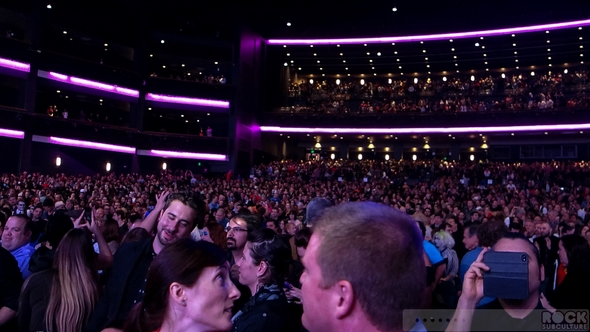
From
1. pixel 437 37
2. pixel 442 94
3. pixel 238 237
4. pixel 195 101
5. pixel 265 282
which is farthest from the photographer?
pixel 442 94

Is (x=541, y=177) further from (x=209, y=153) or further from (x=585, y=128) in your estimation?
(x=209, y=153)

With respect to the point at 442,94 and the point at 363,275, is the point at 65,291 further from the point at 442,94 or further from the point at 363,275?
the point at 442,94

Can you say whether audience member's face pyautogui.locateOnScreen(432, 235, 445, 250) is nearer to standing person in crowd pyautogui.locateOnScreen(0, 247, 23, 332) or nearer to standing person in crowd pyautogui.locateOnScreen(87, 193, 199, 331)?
standing person in crowd pyautogui.locateOnScreen(87, 193, 199, 331)

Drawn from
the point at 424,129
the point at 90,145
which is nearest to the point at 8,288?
the point at 90,145

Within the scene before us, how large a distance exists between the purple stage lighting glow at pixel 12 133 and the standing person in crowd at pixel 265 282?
25.1 meters

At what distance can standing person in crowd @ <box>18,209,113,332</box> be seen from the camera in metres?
3.43

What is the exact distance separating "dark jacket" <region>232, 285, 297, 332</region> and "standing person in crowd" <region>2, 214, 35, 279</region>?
2.81m

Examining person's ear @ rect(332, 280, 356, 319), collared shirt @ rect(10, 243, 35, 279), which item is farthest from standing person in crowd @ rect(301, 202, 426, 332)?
collared shirt @ rect(10, 243, 35, 279)

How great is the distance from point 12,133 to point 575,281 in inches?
1043

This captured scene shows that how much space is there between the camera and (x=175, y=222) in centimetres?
366

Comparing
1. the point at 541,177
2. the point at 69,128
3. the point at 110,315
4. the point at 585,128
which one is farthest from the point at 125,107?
the point at 110,315

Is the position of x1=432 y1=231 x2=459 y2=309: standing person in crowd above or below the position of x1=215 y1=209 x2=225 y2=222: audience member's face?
below

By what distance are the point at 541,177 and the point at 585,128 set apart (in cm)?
718

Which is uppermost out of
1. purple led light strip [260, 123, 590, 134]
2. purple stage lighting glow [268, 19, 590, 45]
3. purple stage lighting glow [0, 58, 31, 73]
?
purple stage lighting glow [268, 19, 590, 45]
